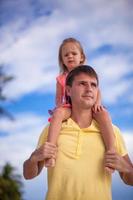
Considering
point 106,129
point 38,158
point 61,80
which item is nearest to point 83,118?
point 106,129

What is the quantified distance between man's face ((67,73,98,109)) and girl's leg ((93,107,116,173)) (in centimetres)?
5

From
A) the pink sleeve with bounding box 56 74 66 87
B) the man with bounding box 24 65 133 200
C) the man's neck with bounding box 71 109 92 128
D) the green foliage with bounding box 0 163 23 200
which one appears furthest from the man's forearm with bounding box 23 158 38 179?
the green foliage with bounding box 0 163 23 200

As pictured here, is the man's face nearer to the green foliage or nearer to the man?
the man

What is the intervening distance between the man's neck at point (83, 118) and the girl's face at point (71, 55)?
699 millimetres

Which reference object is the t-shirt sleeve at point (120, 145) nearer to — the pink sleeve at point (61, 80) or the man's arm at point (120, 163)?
the man's arm at point (120, 163)

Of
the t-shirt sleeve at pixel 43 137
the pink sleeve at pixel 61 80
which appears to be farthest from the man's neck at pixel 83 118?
the pink sleeve at pixel 61 80

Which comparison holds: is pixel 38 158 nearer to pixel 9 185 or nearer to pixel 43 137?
pixel 43 137

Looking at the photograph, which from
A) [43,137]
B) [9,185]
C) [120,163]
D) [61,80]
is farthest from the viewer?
[9,185]

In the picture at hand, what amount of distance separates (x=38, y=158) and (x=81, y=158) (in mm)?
119

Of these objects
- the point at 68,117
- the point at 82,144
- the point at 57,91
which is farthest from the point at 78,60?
the point at 82,144

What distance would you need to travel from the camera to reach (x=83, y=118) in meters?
1.10

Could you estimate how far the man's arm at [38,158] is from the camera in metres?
1.00

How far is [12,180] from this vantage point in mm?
3697

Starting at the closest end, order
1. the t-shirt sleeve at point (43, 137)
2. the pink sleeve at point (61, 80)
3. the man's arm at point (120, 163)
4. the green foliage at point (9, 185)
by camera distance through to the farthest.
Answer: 1. the man's arm at point (120, 163)
2. the t-shirt sleeve at point (43, 137)
3. the pink sleeve at point (61, 80)
4. the green foliage at point (9, 185)
